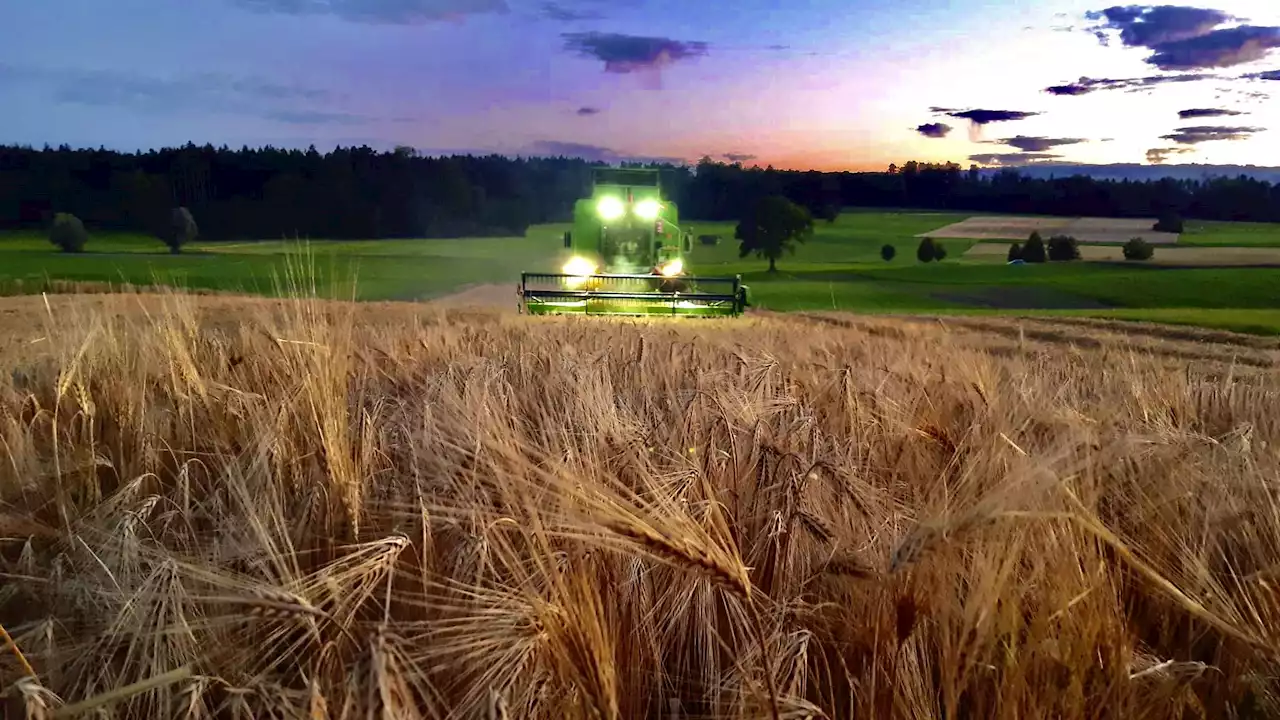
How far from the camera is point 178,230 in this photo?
63.8m

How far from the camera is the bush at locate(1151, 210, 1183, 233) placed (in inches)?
3105

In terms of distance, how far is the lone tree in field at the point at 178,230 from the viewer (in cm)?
6356

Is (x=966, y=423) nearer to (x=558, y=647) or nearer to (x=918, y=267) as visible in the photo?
(x=558, y=647)

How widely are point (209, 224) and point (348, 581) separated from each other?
270 ft

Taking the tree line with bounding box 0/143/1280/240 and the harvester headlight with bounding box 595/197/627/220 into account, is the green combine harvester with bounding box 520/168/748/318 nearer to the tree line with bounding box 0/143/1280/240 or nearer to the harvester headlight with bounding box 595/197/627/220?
the harvester headlight with bounding box 595/197/627/220

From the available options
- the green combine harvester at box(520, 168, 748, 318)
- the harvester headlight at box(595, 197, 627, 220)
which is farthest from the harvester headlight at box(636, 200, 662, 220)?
the harvester headlight at box(595, 197, 627, 220)

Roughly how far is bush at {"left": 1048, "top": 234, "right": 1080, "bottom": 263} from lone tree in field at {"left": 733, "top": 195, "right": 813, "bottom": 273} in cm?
2144

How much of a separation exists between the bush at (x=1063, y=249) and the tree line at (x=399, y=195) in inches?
824

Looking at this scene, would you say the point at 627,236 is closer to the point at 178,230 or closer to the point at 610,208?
the point at 610,208

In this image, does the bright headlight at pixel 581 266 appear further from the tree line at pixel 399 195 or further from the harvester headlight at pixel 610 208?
the tree line at pixel 399 195

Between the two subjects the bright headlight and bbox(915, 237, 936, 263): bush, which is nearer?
the bright headlight

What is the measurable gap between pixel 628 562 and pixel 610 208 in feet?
64.4

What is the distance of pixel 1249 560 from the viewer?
171cm

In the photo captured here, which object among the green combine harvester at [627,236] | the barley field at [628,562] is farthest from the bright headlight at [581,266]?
the barley field at [628,562]
